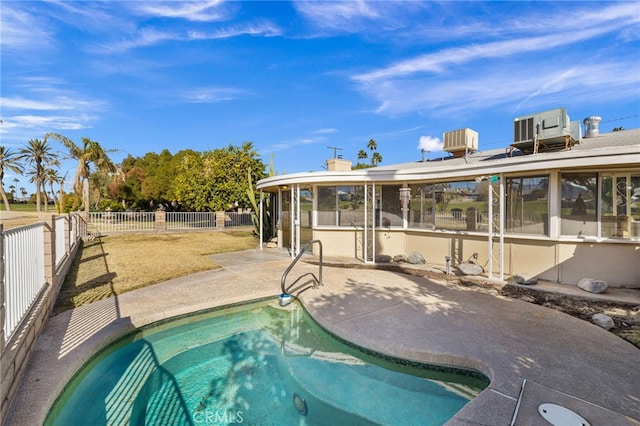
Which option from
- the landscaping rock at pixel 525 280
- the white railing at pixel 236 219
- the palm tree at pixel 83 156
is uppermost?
the palm tree at pixel 83 156

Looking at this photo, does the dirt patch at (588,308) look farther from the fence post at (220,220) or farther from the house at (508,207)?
the fence post at (220,220)

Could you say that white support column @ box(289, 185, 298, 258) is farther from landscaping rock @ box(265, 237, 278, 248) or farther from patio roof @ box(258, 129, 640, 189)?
landscaping rock @ box(265, 237, 278, 248)

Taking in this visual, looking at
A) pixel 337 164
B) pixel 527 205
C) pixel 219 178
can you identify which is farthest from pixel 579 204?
pixel 219 178

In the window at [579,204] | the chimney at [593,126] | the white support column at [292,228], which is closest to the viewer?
the window at [579,204]

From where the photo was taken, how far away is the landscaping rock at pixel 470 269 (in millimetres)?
8320

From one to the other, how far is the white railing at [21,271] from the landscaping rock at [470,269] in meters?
8.97

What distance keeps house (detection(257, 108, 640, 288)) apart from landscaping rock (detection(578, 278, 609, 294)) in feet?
1.46

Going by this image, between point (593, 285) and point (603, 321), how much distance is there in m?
1.79

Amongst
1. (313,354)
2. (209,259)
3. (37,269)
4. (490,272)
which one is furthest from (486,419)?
(209,259)

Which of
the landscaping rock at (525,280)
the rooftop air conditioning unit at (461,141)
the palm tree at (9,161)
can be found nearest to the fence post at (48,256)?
the landscaping rock at (525,280)

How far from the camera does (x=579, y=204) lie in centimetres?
728

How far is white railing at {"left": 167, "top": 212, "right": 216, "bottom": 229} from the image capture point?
2302 cm

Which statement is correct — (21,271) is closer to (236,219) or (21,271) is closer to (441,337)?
(441,337)

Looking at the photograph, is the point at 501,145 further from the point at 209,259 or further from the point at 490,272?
the point at 209,259
